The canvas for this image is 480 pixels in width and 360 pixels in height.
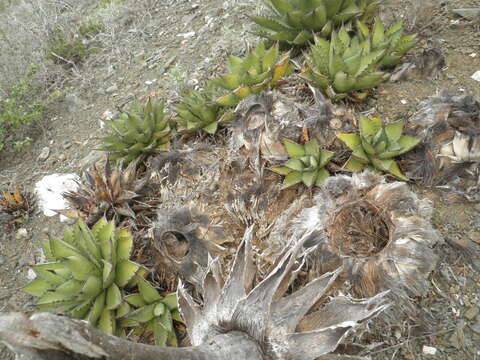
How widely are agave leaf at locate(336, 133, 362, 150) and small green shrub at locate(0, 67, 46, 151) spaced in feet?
13.2

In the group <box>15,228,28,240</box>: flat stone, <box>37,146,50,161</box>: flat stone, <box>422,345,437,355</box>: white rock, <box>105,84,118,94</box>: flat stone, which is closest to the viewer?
<box>422,345,437,355</box>: white rock

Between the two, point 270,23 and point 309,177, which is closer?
point 309,177

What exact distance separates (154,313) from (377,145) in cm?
197

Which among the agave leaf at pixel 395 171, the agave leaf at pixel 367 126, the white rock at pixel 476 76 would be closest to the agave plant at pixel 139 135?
the agave leaf at pixel 367 126

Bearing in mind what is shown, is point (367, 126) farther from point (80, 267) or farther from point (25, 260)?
point (25, 260)

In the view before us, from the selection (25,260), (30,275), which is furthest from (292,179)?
(25,260)

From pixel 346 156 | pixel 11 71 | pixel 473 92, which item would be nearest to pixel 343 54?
pixel 346 156

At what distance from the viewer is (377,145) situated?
8.35ft

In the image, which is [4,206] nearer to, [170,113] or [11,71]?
[170,113]

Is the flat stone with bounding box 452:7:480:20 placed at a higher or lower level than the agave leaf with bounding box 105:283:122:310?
higher

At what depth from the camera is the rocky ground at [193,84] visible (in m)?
2.09

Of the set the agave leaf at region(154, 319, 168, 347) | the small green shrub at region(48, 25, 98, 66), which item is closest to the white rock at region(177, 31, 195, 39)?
the small green shrub at region(48, 25, 98, 66)

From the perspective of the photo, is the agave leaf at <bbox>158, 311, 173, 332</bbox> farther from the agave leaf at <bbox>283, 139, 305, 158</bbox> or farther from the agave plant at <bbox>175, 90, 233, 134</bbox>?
the agave plant at <bbox>175, 90, 233, 134</bbox>

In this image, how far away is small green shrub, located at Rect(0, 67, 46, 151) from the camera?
4684 millimetres
